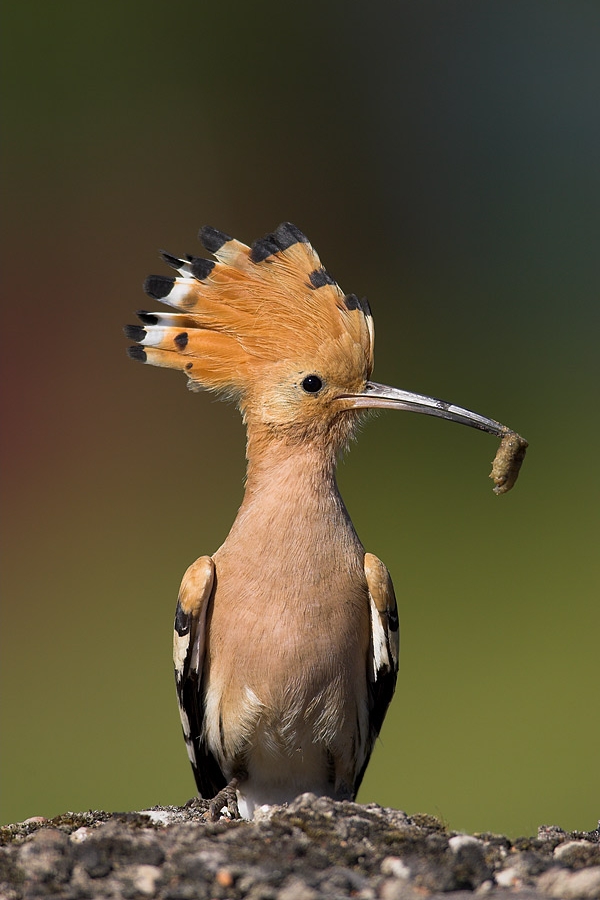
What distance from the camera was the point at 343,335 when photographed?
8.47ft

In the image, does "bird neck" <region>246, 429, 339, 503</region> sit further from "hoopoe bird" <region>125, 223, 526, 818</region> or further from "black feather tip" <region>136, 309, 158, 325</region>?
"black feather tip" <region>136, 309, 158, 325</region>

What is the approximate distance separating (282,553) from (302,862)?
904 millimetres

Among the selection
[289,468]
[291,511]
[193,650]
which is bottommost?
[193,650]

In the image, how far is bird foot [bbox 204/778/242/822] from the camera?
241 cm

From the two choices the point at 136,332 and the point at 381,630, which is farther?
the point at 136,332

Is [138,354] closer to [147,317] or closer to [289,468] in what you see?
[147,317]

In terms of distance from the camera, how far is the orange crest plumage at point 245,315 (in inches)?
102

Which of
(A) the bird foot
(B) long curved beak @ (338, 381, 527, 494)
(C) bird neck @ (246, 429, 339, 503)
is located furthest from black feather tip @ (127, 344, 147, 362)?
(A) the bird foot

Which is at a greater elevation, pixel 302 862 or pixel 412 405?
pixel 412 405

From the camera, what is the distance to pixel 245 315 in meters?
2.65

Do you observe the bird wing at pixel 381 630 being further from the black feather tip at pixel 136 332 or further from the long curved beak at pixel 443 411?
the black feather tip at pixel 136 332

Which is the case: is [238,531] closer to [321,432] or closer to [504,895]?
[321,432]

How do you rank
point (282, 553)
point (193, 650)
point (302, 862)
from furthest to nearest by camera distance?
1. point (193, 650)
2. point (282, 553)
3. point (302, 862)

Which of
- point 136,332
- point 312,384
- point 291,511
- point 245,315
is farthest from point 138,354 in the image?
point 291,511
